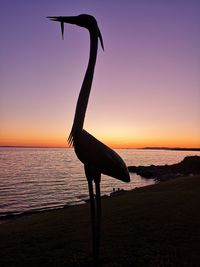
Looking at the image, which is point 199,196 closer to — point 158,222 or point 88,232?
point 158,222

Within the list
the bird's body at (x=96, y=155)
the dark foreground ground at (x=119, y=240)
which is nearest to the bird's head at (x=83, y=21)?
the bird's body at (x=96, y=155)

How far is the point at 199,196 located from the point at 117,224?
4809 mm

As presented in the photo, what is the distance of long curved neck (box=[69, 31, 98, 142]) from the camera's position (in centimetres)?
505

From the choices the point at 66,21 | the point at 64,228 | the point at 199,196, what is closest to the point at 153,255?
the point at 64,228

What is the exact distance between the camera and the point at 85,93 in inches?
200

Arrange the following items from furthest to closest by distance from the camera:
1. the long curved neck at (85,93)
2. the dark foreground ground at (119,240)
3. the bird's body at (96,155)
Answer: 1. the dark foreground ground at (119,240)
2. the bird's body at (96,155)
3. the long curved neck at (85,93)

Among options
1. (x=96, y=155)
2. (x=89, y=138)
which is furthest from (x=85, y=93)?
(x=96, y=155)

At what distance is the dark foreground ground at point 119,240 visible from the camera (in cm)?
623

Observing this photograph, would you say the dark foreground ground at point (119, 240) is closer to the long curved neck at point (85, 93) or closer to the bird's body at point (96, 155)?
the bird's body at point (96, 155)

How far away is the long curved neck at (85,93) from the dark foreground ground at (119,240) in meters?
2.67

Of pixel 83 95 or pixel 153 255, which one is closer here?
pixel 83 95

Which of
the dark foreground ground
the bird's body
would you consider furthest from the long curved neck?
the dark foreground ground

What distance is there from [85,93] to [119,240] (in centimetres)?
388

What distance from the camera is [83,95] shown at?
508 centimetres
